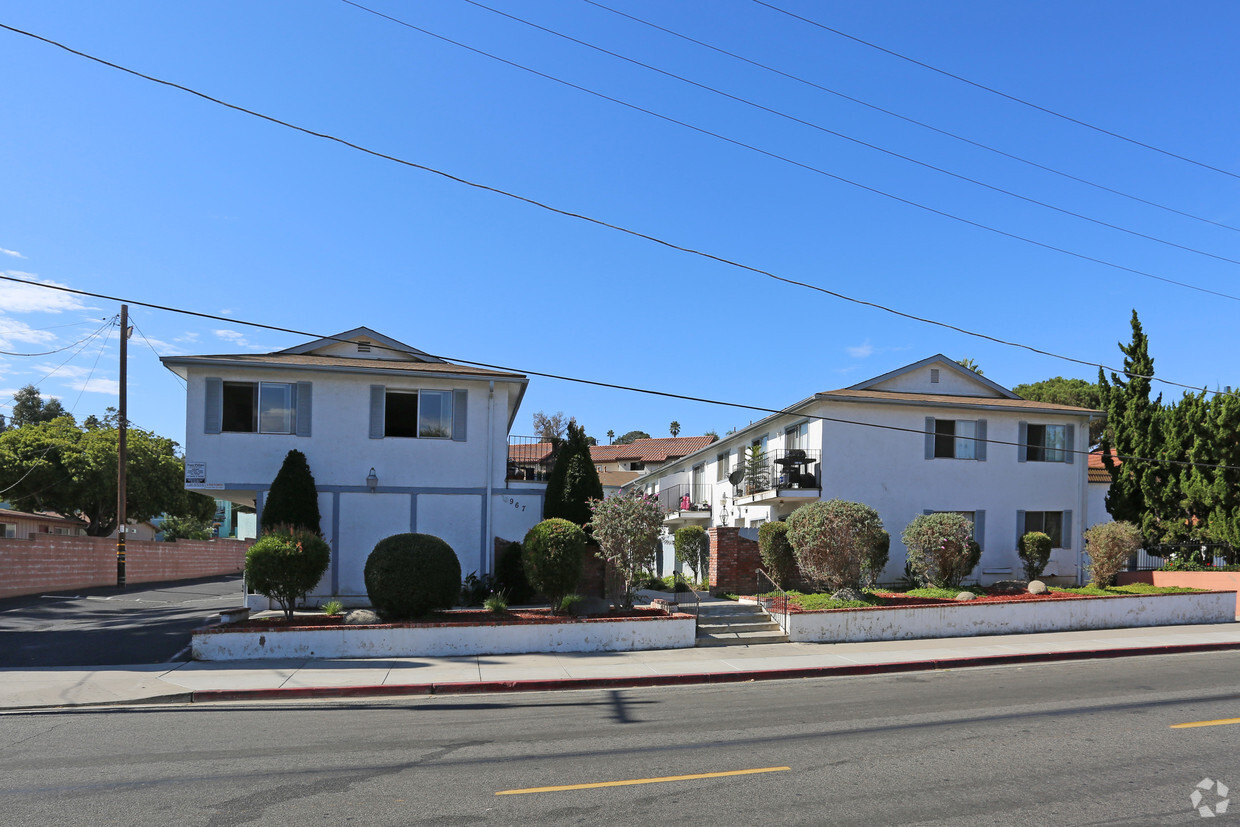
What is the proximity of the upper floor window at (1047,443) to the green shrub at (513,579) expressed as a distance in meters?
16.4

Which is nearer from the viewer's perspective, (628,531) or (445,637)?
(445,637)

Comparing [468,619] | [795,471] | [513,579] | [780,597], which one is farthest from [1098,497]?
[468,619]

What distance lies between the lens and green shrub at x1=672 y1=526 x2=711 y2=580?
23078 millimetres

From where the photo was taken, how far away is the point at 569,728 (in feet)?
30.4

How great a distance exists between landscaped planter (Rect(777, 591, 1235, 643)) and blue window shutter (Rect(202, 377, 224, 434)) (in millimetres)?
14133

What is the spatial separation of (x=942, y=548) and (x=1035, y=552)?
5061 mm

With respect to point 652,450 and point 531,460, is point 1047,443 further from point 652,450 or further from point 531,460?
point 652,450

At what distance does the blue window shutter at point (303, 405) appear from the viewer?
1989 cm

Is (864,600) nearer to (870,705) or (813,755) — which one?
(870,705)

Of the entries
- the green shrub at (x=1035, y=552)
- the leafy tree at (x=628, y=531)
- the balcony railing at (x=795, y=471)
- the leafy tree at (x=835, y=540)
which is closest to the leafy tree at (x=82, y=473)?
the balcony railing at (x=795, y=471)

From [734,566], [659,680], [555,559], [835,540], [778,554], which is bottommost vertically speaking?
[659,680]

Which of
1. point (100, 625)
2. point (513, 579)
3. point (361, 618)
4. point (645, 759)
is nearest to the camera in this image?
point (645, 759)

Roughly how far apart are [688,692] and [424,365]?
494 inches

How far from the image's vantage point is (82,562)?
27.6 meters
